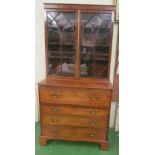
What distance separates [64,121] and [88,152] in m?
0.46

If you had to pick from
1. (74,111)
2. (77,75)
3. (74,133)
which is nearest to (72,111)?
(74,111)

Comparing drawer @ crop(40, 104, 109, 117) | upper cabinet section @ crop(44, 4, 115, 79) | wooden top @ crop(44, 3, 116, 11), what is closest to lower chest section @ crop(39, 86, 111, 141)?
drawer @ crop(40, 104, 109, 117)

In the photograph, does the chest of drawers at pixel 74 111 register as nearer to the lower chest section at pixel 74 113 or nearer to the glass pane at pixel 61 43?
the lower chest section at pixel 74 113

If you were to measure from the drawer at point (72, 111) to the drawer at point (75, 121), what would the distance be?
0.05m

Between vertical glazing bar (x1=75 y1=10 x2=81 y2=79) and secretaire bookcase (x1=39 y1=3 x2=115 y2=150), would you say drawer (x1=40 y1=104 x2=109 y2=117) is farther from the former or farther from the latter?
vertical glazing bar (x1=75 y1=10 x2=81 y2=79)

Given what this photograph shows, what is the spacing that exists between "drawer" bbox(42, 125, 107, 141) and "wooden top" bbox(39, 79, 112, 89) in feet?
1.73

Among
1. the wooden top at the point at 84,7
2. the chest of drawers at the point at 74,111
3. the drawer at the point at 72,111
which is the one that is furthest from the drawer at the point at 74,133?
the wooden top at the point at 84,7

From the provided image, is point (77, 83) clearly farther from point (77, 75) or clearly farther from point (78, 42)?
point (78, 42)

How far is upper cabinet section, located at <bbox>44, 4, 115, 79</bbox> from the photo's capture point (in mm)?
2012

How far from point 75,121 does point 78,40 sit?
0.96m
